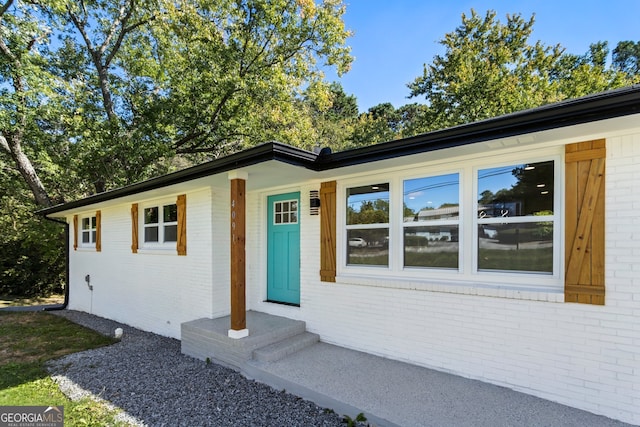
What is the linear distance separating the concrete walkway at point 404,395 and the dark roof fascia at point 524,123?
248 cm

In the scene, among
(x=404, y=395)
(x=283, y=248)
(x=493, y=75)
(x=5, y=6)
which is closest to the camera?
(x=404, y=395)

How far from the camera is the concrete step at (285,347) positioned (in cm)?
409

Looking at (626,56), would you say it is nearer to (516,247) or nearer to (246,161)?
(516,247)

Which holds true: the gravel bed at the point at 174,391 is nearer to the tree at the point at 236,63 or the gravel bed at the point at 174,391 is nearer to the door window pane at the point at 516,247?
the door window pane at the point at 516,247

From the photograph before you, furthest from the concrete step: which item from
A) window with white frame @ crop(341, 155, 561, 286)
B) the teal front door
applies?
window with white frame @ crop(341, 155, 561, 286)

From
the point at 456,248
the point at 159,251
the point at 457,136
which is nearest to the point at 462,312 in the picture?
the point at 456,248

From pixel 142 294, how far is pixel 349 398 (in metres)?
5.64

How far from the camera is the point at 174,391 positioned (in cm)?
377

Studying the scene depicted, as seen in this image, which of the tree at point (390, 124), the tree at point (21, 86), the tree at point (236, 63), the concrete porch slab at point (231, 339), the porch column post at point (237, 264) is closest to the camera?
the concrete porch slab at point (231, 339)

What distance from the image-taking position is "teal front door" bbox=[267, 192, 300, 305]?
557cm

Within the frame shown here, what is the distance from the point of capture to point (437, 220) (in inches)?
158

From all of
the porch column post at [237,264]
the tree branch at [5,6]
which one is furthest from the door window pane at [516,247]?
the tree branch at [5,6]

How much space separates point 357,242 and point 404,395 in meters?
2.12

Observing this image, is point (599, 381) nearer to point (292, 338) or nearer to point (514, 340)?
point (514, 340)
